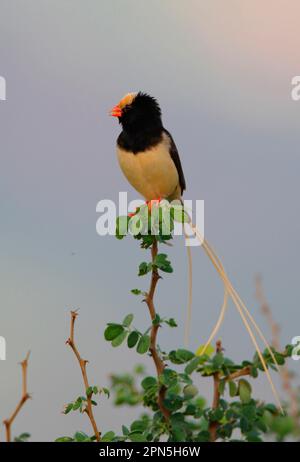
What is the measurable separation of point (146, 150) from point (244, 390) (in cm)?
296

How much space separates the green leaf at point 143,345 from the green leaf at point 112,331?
0.40 feet

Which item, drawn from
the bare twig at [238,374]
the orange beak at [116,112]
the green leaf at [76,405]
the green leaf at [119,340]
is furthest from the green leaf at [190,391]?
the orange beak at [116,112]

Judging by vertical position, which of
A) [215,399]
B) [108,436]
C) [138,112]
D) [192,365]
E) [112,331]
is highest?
[138,112]

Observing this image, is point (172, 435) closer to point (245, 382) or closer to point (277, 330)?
point (245, 382)

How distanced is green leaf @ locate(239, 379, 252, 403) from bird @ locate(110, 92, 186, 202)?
2.86 metres

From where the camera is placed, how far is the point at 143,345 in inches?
112

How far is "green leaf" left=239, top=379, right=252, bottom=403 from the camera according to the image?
8.39 feet

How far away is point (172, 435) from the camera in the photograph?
8.71 feet

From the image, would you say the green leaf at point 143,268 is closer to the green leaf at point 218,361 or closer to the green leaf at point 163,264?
the green leaf at point 163,264

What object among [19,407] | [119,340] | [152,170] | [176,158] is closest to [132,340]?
[119,340]

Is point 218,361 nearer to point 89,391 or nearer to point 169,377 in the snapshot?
point 169,377
